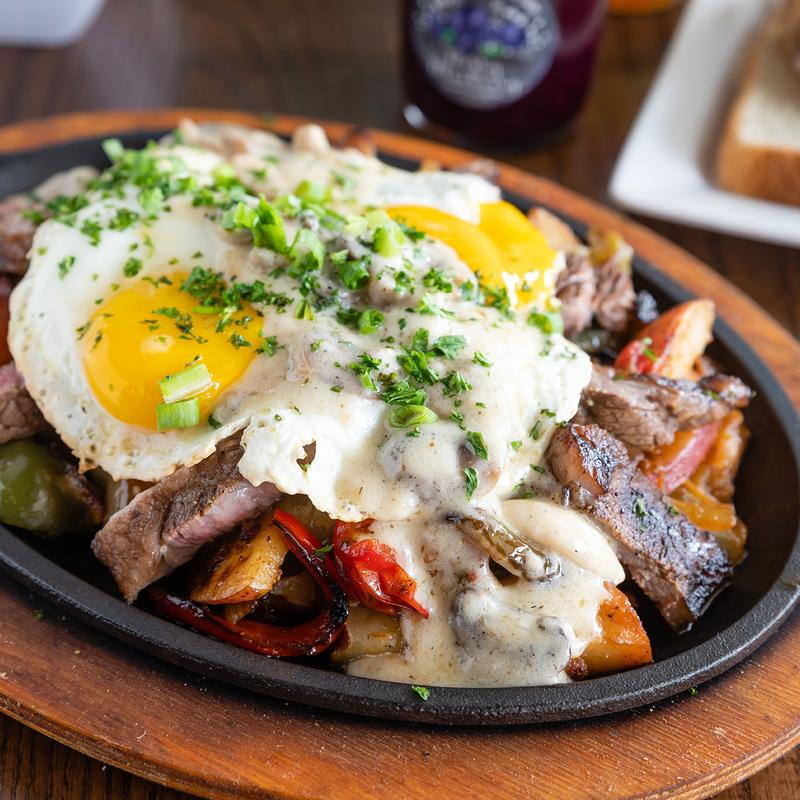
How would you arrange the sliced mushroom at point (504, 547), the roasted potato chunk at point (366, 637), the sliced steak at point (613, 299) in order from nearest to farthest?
the sliced mushroom at point (504, 547), the roasted potato chunk at point (366, 637), the sliced steak at point (613, 299)

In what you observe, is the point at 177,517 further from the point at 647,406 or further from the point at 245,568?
the point at 647,406

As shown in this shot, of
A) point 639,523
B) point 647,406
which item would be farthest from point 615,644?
point 647,406

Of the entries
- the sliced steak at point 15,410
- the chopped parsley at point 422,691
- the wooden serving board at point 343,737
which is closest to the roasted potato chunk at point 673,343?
the wooden serving board at point 343,737

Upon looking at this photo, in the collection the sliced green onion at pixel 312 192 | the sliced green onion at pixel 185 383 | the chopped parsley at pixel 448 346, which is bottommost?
the sliced green onion at pixel 185 383

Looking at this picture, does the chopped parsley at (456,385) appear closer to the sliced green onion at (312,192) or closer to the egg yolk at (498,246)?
the egg yolk at (498,246)

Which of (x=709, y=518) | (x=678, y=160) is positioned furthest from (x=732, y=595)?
(x=678, y=160)

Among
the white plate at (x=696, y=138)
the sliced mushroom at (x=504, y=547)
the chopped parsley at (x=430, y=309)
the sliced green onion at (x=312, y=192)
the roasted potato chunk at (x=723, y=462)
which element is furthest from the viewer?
the white plate at (x=696, y=138)

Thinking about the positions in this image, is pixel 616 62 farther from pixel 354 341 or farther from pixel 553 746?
pixel 553 746
